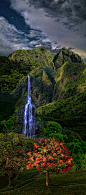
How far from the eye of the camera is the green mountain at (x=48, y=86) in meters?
16.0

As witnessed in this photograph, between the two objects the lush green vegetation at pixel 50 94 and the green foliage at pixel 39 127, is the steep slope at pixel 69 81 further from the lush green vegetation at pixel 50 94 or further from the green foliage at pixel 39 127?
the green foliage at pixel 39 127

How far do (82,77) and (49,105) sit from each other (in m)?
5.70

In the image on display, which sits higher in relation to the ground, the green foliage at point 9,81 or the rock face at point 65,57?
the rock face at point 65,57

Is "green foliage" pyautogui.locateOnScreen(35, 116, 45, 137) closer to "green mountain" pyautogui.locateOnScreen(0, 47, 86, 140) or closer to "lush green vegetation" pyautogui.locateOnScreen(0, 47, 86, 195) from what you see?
"lush green vegetation" pyautogui.locateOnScreen(0, 47, 86, 195)

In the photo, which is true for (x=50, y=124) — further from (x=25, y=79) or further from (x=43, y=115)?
(x=25, y=79)

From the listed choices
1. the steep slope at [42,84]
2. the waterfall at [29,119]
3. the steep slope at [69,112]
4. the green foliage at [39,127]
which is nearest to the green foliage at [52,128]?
the green foliage at [39,127]

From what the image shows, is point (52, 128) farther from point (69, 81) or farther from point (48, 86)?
point (69, 81)

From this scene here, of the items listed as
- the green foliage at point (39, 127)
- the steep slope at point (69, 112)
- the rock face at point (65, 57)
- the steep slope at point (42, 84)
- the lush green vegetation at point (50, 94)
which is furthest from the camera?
the rock face at point (65, 57)

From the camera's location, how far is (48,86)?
59.7ft

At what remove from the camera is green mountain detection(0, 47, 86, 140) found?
16.0m

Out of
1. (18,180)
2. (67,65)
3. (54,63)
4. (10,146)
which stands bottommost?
(18,180)

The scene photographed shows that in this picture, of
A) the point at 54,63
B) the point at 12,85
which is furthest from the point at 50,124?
the point at 54,63

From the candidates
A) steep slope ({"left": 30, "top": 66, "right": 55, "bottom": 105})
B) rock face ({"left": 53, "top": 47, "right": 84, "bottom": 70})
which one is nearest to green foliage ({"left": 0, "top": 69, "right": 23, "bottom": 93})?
steep slope ({"left": 30, "top": 66, "right": 55, "bottom": 105})

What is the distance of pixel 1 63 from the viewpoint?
22.3 metres
